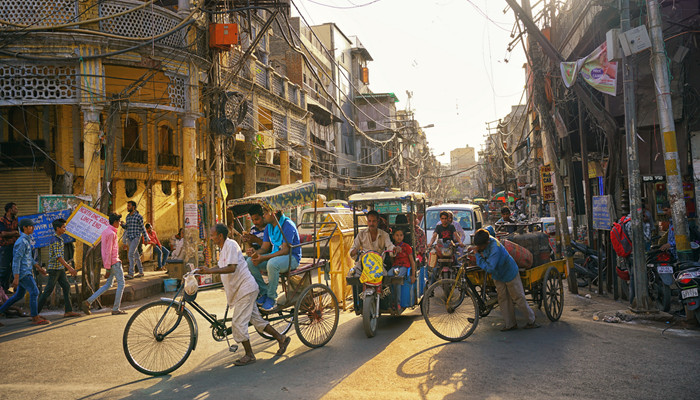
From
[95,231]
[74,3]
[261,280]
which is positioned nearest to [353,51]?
[74,3]

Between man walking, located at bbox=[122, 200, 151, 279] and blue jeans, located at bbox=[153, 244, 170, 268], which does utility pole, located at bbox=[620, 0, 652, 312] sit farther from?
blue jeans, located at bbox=[153, 244, 170, 268]

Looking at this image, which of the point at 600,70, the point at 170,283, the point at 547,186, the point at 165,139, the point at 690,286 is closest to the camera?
the point at 690,286

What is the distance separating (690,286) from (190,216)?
1089cm

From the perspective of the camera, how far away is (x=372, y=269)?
264 inches

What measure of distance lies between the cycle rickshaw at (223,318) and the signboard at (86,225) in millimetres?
4093

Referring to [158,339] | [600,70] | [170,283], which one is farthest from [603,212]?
[170,283]

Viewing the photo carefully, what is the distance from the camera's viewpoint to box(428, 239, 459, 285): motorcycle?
908cm

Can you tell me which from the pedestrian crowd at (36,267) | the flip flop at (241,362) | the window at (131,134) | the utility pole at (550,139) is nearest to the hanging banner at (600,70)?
the utility pole at (550,139)

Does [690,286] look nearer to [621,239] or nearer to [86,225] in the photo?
[621,239]

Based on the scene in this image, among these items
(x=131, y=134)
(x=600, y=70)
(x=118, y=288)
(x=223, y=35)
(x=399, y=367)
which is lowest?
(x=399, y=367)

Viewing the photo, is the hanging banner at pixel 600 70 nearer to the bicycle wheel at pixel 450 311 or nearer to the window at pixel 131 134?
the bicycle wheel at pixel 450 311

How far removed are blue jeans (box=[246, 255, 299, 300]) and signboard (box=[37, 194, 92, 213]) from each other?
595 cm

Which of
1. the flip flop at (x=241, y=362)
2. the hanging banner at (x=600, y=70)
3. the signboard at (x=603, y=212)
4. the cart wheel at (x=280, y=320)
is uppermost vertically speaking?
the hanging banner at (x=600, y=70)

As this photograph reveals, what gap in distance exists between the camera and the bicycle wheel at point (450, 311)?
6355mm
